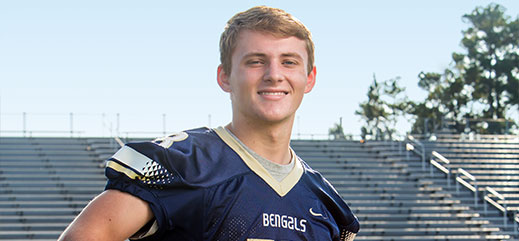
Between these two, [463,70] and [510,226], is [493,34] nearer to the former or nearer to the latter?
[463,70]

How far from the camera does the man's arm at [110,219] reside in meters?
1.71

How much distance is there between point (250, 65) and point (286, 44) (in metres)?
0.11

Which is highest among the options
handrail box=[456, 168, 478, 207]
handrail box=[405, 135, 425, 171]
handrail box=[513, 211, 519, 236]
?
handrail box=[405, 135, 425, 171]

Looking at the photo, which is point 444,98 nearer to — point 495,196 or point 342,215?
point 495,196


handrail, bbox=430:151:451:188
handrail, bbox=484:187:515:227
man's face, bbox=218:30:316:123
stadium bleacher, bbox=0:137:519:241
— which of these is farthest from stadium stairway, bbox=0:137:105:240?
man's face, bbox=218:30:316:123

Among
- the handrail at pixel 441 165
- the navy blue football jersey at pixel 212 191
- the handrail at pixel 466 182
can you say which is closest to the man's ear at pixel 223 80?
the navy blue football jersey at pixel 212 191

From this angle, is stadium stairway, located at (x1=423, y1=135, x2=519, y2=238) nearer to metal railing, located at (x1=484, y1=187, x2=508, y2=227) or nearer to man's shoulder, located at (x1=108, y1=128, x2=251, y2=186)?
metal railing, located at (x1=484, y1=187, x2=508, y2=227)

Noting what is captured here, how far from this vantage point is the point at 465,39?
1244 inches

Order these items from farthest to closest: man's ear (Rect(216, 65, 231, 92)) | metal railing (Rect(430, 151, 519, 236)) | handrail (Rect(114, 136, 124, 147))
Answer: handrail (Rect(114, 136, 124, 147)), metal railing (Rect(430, 151, 519, 236)), man's ear (Rect(216, 65, 231, 92))

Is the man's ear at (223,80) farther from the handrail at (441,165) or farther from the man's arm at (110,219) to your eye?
the handrail at (441,165)

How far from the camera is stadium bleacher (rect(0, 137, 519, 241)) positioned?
14.3m

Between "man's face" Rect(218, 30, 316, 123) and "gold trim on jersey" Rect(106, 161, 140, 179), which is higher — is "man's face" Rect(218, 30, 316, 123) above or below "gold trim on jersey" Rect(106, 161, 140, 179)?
above

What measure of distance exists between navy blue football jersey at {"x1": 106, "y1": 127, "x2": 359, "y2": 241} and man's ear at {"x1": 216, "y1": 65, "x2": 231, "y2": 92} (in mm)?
118

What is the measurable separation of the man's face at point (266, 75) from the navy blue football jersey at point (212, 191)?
0.12 meters
